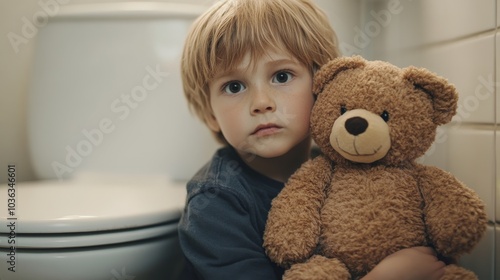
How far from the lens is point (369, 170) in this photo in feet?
2.03

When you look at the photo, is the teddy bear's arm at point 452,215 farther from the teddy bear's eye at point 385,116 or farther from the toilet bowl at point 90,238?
the toilet bowl at point 90,238

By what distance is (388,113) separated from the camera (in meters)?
0.59

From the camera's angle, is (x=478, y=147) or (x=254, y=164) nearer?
(x=478, y=147)

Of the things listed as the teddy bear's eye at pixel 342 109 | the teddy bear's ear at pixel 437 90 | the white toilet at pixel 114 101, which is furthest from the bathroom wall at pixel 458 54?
the white toilet at pixel 114 101

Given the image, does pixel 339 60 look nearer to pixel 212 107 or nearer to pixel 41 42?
pixel 212 107

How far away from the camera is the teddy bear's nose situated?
573mm

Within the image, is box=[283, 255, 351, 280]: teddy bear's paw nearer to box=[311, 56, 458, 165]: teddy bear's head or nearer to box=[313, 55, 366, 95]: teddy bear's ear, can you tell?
box=[311, 56, 458, 165]: teddy bear's head

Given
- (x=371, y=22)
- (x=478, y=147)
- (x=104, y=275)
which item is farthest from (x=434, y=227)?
(x=371, y=22)

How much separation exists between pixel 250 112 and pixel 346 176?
0.18 metres

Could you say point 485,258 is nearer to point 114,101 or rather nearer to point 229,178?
point 229,178

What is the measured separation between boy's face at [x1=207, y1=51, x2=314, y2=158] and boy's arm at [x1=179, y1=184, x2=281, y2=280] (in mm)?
103

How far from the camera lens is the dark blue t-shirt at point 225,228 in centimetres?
65

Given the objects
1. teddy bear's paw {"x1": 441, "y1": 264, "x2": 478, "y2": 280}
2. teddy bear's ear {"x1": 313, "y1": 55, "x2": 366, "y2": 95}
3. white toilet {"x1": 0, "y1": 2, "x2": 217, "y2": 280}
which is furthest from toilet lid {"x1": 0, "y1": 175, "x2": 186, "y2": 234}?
teddy bear's paw {"x1": 441, "y1": 264, "x2": 478, "y2": 280}

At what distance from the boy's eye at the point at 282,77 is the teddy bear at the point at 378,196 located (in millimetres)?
108
